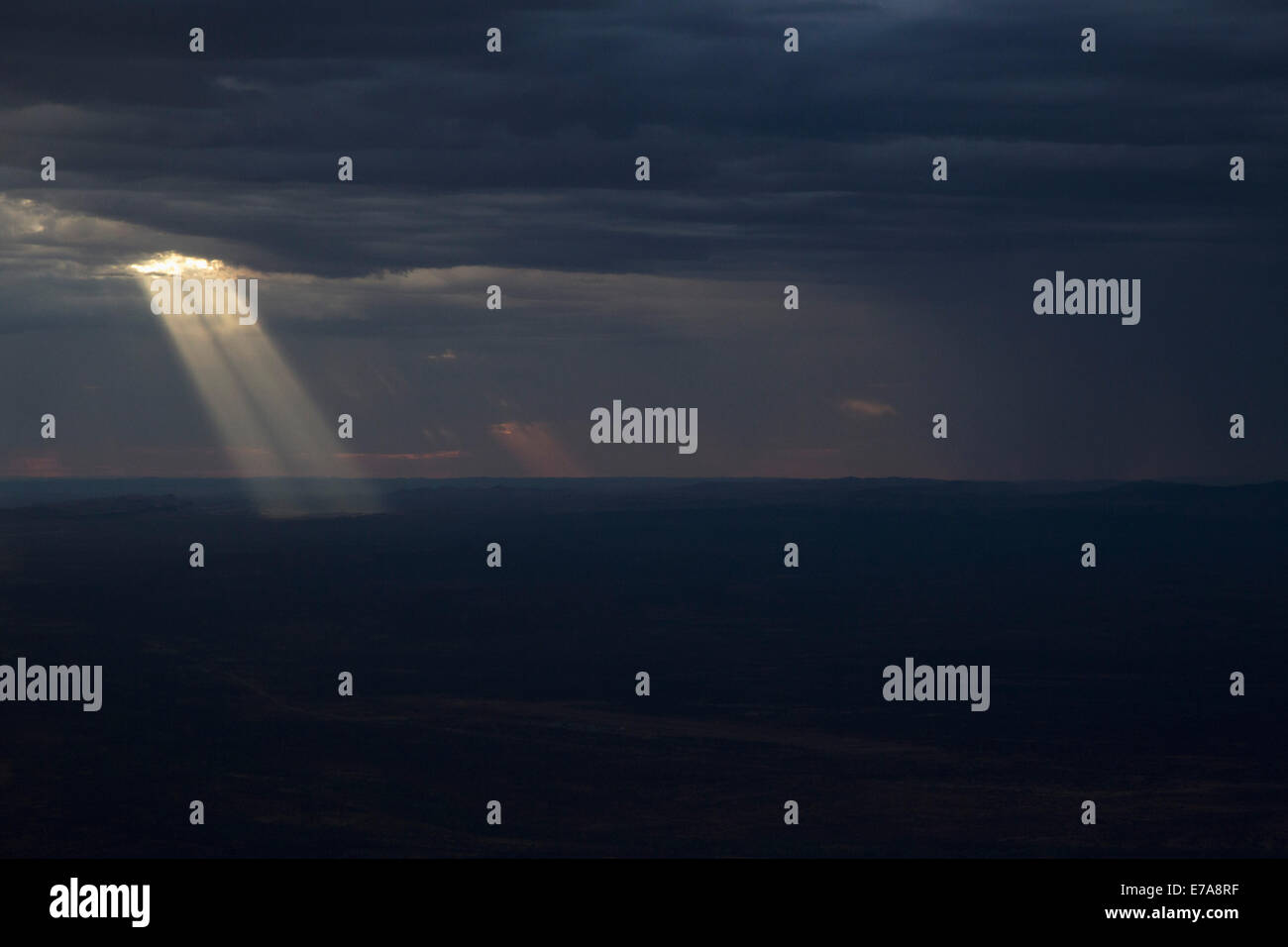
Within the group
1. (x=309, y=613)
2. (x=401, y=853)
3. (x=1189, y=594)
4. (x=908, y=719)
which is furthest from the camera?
(x=1189, y=594)

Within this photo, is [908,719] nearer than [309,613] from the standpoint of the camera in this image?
Yes

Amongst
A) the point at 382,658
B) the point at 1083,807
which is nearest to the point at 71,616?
the point at 382,658

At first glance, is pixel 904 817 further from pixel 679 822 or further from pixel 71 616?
pixel 71 616

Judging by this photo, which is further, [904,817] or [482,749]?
[482,749]

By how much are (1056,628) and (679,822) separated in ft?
314

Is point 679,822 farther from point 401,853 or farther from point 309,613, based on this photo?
point 309,613

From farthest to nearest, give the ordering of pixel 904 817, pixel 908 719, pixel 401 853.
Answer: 1. pixel 908 719
2. pixel 904 817
3. pixel 401 853

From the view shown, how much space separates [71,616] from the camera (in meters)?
151

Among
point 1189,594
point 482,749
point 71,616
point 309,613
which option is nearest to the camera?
point 482,749

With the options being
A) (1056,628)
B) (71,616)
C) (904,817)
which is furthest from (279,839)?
(1056,628)

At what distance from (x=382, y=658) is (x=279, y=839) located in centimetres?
6197

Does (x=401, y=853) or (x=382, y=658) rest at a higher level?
(x=382, y=658)

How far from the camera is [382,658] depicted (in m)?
130

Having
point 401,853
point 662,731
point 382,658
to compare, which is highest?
point 382,658
